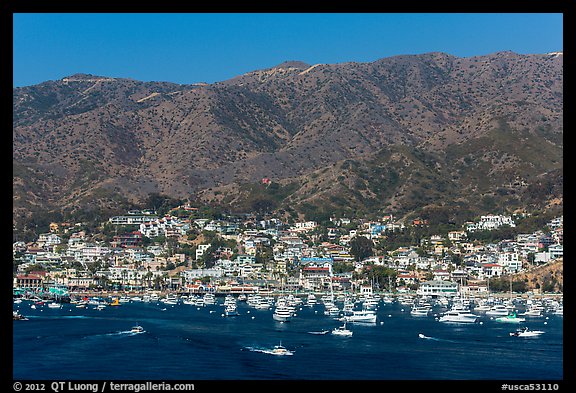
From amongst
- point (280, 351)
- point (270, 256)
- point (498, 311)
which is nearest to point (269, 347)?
point (280, 351)

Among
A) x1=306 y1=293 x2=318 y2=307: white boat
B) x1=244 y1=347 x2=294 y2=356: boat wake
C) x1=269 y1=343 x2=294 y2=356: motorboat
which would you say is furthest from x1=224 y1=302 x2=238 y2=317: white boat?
x1=269 y1=343 x2=294 y2=356: motorboat

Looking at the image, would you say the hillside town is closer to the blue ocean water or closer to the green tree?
the green tree

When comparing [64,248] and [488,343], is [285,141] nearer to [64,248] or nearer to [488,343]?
[64,248]

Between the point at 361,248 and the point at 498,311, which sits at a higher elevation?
the point at 361,248

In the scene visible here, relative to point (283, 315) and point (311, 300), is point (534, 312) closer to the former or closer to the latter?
point (283, 315)

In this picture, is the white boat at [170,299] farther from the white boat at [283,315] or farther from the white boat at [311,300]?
the white boat at [283,315]

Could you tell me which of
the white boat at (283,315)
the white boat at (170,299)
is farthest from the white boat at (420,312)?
the white boat at (170,299)
